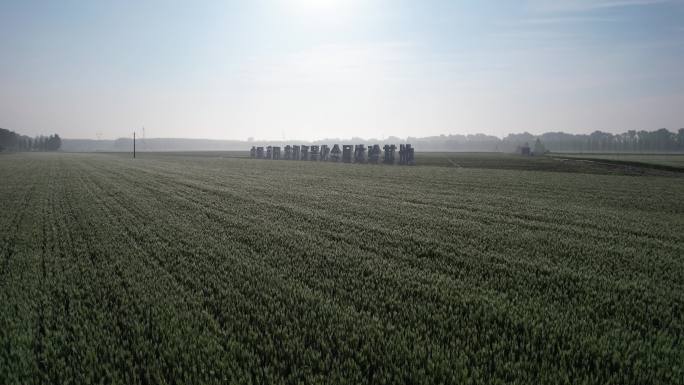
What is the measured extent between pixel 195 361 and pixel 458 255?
5.22 m

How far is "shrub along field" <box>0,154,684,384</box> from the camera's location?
A: 346cm

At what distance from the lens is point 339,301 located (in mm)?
4875

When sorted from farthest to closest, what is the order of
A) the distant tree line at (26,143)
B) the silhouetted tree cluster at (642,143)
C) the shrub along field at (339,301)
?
the distant tree line at (26,143) → the silhouetted tree cluster at (642,143) → the shrub along field at (339,301)

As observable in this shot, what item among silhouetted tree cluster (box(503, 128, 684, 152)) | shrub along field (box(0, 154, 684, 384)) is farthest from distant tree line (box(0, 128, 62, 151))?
silhouetted tree cluster (box(503, 128, 684, 152))

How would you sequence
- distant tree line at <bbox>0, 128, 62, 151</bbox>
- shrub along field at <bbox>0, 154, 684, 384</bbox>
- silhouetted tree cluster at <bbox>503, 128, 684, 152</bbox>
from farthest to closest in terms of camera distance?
1. distant tree line at <bbox>0, 128, 62, 151</bbox>
2. silhouetted tree cluster at <bbox>503, 128, 684, 152</bbox>
3. shrub along field at <bbox>0, 154, 684, 384</bbox>

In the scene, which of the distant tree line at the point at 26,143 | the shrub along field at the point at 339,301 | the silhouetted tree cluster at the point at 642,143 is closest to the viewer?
the shrub along field at the point at 339,301

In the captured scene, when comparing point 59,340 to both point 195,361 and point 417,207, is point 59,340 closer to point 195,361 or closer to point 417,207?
point 195,361

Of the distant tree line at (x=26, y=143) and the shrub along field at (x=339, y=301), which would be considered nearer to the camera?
the shrub along field at (x=339, y=301)

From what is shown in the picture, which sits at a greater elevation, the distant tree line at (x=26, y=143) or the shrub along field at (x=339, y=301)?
the distant tree line at (x=26, y=143)

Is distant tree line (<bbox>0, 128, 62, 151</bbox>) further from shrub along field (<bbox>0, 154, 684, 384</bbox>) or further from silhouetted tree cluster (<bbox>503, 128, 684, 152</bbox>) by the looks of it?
silhouetted tree cluster (<bbox>503, 128, 684, 152</bbox>)

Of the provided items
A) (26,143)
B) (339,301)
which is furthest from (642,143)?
(26,143)

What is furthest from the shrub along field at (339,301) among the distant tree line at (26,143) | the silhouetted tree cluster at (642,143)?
the distant tree line at (26,143)

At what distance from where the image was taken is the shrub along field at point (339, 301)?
3.46 metres

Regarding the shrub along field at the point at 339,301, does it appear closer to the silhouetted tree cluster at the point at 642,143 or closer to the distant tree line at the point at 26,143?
the silhouetted tree cluster at the point at 642,143
